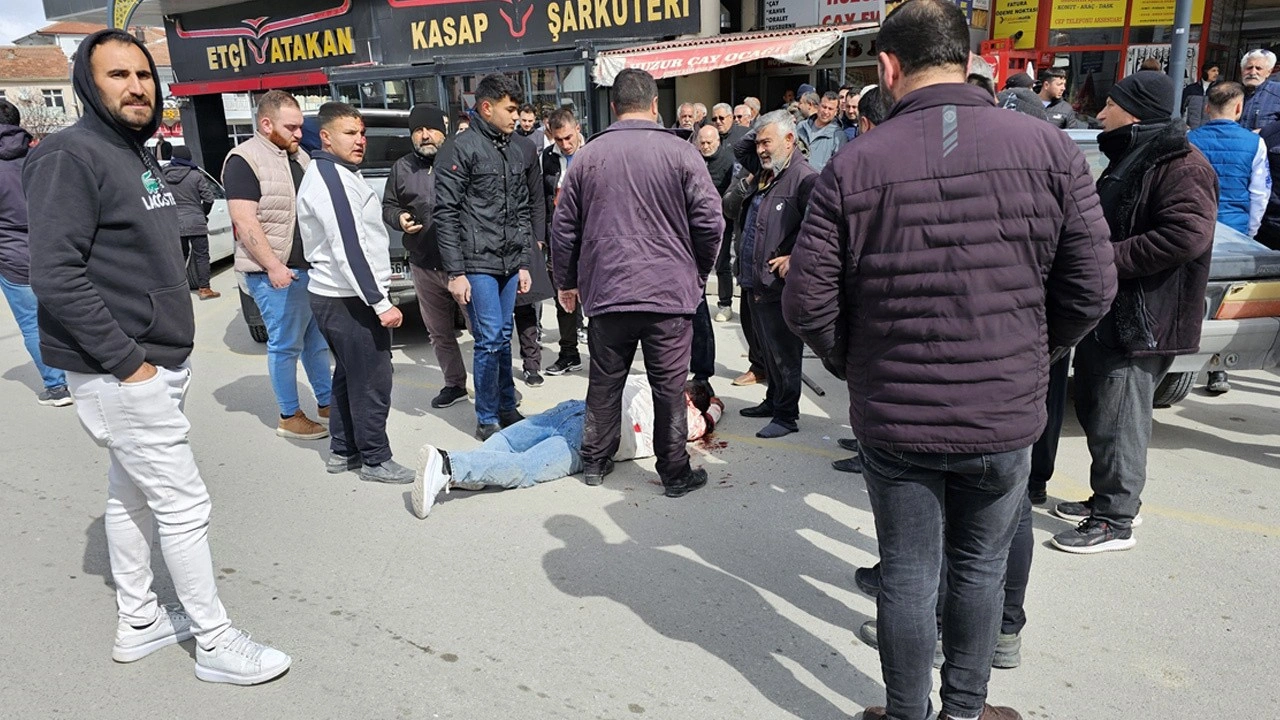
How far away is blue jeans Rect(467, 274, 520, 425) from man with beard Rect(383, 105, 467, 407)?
688 mm

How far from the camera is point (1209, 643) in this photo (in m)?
3.13

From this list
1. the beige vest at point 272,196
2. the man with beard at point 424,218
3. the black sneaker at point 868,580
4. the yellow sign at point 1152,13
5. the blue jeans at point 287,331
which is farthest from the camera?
the yellow sign at point 1152,13

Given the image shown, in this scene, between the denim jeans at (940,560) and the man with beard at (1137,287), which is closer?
the denim jeans at (940,560)

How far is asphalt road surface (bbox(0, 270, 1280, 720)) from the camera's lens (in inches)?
115

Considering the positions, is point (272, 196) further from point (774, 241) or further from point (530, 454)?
point (774, 241)

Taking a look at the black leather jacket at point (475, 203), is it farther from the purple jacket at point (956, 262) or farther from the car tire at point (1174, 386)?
the car tire at point (1174, 386)

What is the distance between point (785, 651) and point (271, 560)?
7.57ft

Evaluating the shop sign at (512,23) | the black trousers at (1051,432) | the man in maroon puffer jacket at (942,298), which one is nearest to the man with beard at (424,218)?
the black trousers at (1051,432)

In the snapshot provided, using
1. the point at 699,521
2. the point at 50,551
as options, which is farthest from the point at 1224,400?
the point at 50,551

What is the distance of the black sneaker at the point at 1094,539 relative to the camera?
149 inches

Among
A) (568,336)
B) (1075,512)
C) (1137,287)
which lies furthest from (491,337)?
(1137,287)

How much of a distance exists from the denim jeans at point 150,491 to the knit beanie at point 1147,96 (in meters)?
3.71

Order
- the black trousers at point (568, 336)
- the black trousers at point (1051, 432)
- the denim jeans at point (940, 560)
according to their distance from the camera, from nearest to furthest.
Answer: the denim jeans at point (940, 560)
the black trousers at point (1051, 432)
the black trousers at point (568, 336)

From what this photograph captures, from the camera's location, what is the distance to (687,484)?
4547 mm
